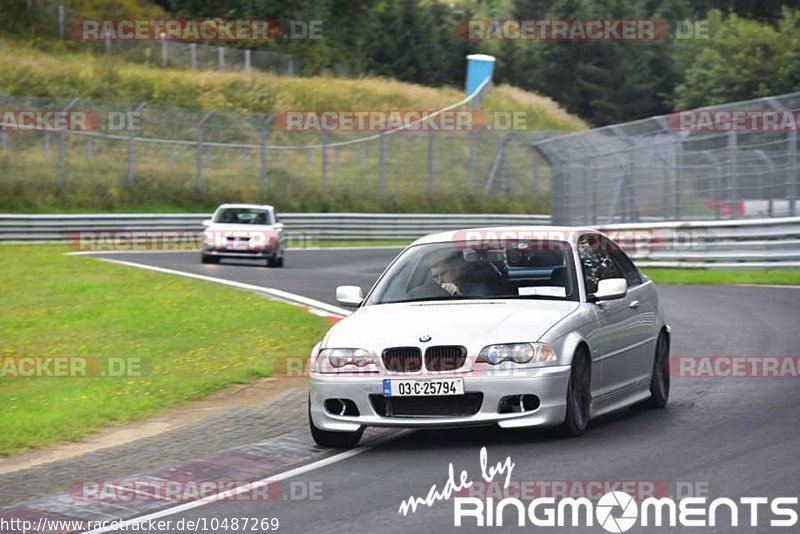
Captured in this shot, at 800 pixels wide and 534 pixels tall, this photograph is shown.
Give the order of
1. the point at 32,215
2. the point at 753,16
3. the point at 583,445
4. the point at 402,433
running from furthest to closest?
the point at 753,16 < the point at 32,215 < the point at 402,433 < the point at 583,445

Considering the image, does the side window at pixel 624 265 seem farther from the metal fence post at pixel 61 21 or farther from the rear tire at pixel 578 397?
the metal fence post at pixel 61 21

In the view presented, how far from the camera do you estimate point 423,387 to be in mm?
9766

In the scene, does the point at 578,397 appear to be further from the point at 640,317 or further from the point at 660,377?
the point at 660,377

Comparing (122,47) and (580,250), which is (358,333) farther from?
(122,47)

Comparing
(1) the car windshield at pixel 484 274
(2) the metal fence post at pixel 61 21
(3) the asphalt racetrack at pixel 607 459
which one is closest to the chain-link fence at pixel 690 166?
(3) the asphalt racetrack at pixel 607 459

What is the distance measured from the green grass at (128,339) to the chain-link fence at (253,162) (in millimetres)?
18552

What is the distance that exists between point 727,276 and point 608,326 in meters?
18.1

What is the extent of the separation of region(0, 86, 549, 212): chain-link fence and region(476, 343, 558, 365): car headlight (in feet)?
116

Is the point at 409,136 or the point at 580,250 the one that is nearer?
the point at 580,250

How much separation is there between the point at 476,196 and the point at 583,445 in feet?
144

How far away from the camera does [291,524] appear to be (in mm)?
7734

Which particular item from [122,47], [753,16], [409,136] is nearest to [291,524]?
[409,136]

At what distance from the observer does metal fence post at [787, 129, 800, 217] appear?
27.3 metres

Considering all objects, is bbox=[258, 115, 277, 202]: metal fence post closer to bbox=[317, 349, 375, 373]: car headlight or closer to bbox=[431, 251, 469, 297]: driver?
bbox=[431, 251, 469, 297]: driver
